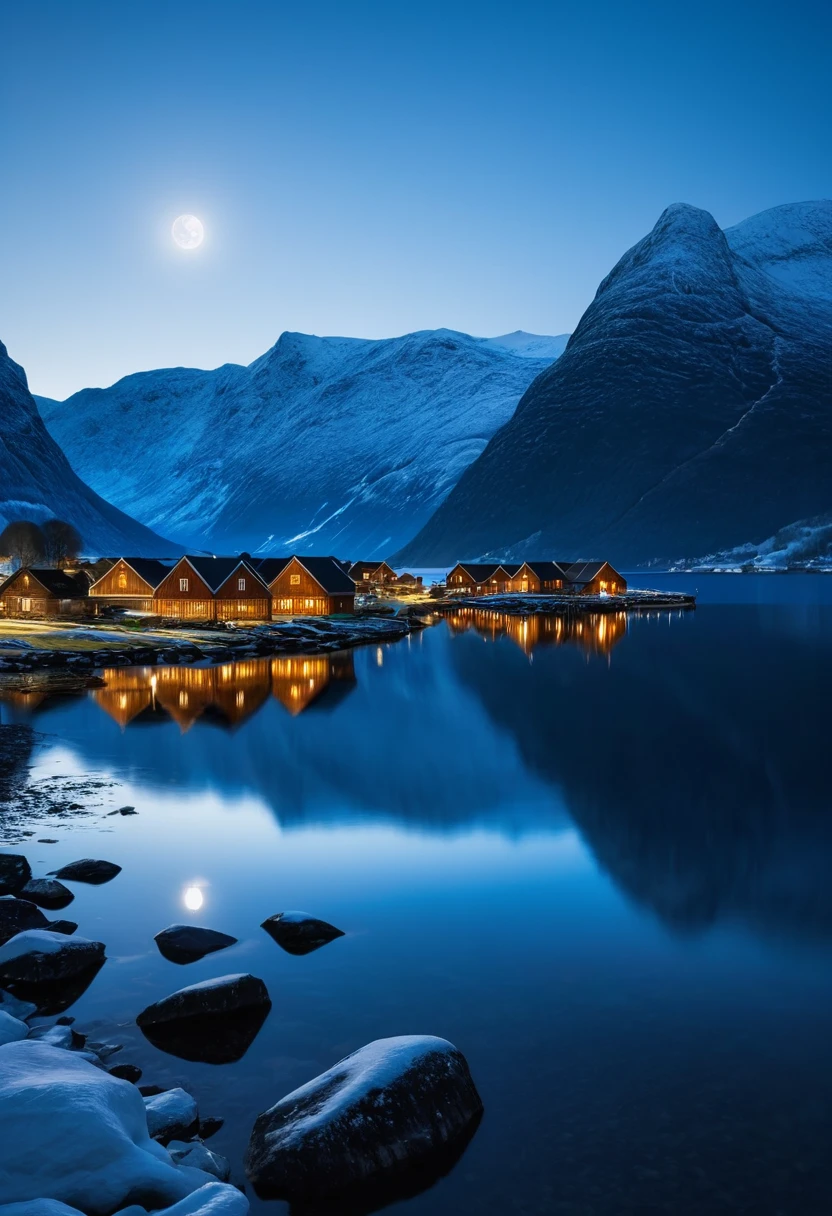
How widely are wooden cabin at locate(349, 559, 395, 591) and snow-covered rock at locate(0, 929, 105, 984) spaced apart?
168 meters

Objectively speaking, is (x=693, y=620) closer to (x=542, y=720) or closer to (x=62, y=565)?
(x=542, y=720)

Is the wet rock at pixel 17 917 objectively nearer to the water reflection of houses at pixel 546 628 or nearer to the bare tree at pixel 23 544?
the water reflection of houses at pixel 546 628

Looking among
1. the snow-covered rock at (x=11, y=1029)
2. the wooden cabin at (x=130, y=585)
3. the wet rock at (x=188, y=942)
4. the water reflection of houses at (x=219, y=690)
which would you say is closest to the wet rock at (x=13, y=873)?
the wet rock at (x=188, y=942)

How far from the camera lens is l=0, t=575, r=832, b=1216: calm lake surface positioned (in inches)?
403

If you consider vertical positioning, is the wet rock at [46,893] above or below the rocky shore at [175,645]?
below

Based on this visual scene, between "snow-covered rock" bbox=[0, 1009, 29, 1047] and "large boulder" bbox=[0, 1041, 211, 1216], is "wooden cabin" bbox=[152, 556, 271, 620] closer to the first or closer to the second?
"snow-covered rock" bbox=[0, 1009, 29, 1047]

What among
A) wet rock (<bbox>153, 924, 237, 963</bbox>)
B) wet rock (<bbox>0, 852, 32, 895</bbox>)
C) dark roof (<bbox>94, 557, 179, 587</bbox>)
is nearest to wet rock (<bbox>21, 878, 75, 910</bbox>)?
wet rock (<bbox>0, 852, 32, 895</bbox>)

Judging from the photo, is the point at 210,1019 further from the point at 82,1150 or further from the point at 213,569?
the point at 213,569

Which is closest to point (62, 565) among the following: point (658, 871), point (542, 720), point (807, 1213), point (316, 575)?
point (316, 575)

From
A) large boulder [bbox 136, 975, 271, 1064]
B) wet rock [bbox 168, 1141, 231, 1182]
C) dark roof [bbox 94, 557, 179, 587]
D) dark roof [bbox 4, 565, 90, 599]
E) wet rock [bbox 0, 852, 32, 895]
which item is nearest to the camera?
wet rock [bbox 168, 1141, 231, 1182]

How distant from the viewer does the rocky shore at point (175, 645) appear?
61.6m

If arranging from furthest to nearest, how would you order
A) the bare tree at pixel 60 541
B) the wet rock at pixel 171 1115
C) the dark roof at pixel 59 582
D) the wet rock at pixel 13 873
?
the bare tree at pixel 60 541
the dark roof at pixel 59 582
the wet rock at pixel 13 873
the wet rock at pixel 171 1115

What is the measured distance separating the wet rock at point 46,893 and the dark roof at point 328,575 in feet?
289

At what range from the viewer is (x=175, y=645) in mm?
69625
